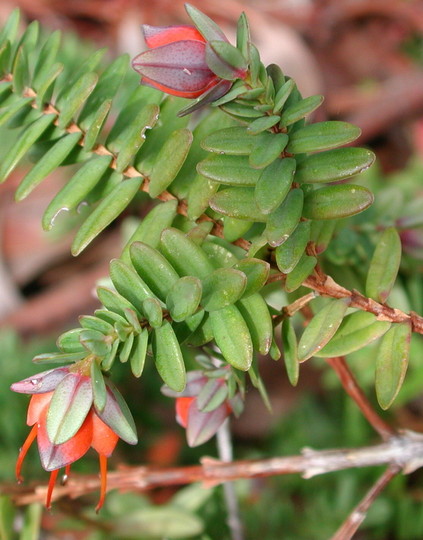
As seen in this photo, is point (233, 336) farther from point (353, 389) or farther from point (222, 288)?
point (353, 389)

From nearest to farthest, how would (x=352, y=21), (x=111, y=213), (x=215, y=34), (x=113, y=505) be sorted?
(x=215, y=34) → (x=111, y=213) → (x=113, y=505) → (x=352, y=21)

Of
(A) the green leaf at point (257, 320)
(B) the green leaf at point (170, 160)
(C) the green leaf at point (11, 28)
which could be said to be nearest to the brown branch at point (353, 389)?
(A) the green leaf at point (257, 320)

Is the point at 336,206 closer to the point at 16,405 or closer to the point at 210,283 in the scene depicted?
the point at 210,283

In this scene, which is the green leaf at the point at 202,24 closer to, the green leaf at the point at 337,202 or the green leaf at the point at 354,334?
the green leaf at the point at 337,202

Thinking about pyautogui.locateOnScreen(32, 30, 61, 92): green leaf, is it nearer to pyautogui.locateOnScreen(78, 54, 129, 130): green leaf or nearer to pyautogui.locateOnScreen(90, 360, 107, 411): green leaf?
pyautogui.locateOnScreen(78, 54, 129, 130): green leaf

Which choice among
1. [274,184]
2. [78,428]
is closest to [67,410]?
[78,428]

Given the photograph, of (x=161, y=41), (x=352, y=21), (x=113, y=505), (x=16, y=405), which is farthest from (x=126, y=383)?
(x=352, y=21)

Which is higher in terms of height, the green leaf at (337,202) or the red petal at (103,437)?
the green leaf at (337,202)

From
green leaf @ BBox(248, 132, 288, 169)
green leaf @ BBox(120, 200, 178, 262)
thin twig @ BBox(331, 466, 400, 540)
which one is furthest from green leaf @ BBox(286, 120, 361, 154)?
thin twig @ BBox(331, 466, 400, 540)
